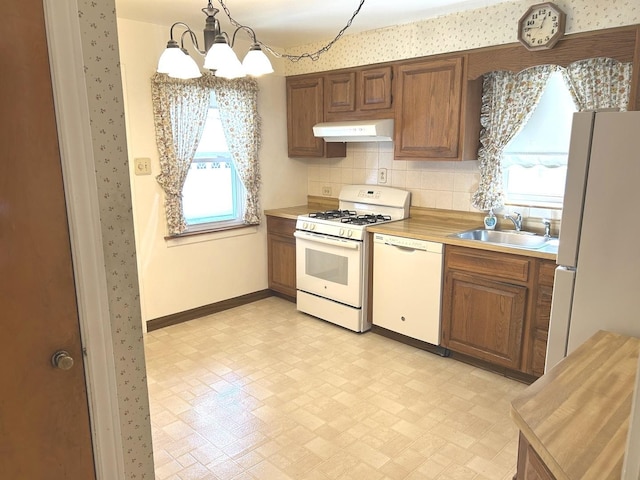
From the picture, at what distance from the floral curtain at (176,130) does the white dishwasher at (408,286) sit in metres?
1.62

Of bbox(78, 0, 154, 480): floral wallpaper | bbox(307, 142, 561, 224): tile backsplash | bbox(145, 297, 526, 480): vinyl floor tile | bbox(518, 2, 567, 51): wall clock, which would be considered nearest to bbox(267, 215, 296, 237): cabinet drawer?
bbox(307, 142, 561, 224): tile backsplash

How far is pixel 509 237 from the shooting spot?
3326 mm

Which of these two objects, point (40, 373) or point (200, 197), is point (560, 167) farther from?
point (40, 373)

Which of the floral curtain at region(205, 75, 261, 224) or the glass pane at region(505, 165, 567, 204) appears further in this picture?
the floral curtain at region(205, 75, 261, 224)

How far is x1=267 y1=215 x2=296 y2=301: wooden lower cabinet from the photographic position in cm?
431

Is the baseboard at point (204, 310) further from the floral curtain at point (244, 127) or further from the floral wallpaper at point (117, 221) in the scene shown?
the floral wallpaper at point (117, 221)

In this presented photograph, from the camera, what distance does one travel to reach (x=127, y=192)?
1.30 m

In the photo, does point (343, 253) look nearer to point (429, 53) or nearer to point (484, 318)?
point (484, 318)

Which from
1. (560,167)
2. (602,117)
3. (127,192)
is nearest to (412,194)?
(560,167)

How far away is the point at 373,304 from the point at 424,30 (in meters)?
2.07

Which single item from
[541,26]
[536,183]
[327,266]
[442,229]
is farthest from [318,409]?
[541,26]

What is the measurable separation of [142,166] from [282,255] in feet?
4.89

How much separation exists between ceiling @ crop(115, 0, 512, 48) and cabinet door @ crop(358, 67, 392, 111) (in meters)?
0.34

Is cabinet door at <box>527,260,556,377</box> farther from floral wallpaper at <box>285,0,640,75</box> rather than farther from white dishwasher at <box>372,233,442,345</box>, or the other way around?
floral wallpaper at <box>285,0,640,75</box>
